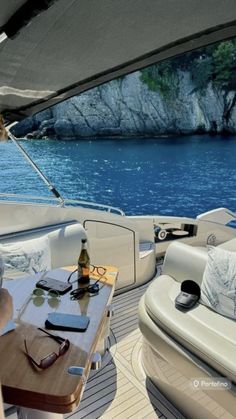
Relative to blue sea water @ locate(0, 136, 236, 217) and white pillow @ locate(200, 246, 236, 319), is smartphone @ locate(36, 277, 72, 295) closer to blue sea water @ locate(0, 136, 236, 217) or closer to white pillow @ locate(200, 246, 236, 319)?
white pillow @ locate(200, 246, 236, 319)

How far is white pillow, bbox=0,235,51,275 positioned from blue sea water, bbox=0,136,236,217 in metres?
10.1

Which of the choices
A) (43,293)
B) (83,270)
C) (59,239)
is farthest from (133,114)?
(43,293)

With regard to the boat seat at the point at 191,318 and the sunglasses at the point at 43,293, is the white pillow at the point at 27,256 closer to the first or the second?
the sunglasses at the point at 43,293

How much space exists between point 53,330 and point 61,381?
0.28 m

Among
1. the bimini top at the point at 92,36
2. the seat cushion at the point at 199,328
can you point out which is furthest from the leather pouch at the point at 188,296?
the bimini top at the point at 92,36

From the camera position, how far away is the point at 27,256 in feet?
7.13

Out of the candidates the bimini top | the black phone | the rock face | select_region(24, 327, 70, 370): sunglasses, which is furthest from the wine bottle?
the rock face

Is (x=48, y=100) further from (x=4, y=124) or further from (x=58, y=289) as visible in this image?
(x=58, y=289)

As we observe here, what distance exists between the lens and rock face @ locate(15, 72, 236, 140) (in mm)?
27000

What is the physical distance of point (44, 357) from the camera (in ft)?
3.67

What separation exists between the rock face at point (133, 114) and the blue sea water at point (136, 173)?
5.53ft

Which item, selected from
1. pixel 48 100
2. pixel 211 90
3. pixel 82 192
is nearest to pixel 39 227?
pixel 48 100

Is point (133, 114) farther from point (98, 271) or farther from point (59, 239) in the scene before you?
point (98, 271)

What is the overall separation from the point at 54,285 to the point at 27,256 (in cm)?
56
